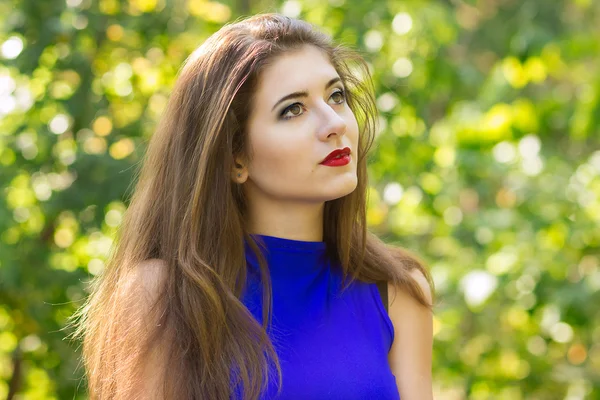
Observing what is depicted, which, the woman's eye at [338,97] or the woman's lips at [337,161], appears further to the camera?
the woman's eye at [338,97]

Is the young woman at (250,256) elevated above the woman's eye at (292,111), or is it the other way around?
the woman's eye at (292,111)

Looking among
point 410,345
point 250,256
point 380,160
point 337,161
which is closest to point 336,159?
point 337,161

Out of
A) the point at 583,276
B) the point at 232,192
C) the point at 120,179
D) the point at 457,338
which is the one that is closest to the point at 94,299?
the point at 232,192

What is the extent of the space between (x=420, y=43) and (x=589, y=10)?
17.6 feet

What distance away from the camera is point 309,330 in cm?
207

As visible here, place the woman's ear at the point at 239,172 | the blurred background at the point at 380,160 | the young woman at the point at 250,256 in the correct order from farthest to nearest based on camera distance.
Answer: the blurred background at the point at 380,160 < the woman's ear at the point at 239,172 < the young woman at the point at 250,256

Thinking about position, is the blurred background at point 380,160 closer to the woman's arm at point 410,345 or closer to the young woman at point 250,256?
the woman's arm at point 410,345

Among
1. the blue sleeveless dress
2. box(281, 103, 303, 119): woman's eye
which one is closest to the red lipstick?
box(281, 103, 303, 119): woman's eye

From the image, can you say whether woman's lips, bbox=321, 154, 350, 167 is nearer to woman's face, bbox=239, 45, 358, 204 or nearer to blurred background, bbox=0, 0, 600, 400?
woman's face, bbox=239, 45, 358, 204

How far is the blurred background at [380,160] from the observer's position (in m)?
3.21

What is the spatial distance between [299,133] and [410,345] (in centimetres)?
64

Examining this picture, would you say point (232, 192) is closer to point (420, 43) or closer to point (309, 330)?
point (309, 330)

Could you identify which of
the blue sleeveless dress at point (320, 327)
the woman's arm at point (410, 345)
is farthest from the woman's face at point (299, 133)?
the woman's arm at point (410, 345)

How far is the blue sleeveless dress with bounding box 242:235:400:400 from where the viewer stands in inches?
78.0
